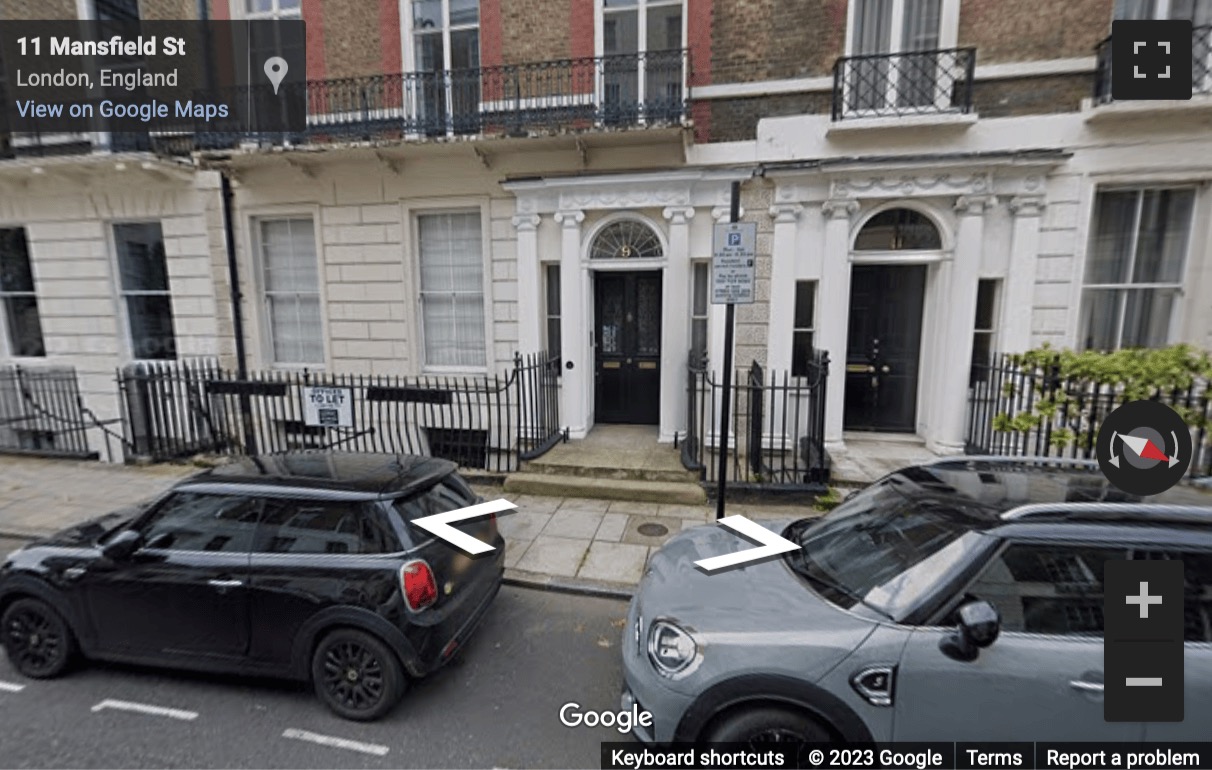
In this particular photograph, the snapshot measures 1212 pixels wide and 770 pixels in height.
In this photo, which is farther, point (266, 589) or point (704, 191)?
point (704, 191)

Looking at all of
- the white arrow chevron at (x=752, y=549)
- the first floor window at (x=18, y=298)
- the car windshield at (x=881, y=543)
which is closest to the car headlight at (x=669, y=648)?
the white arrow chevron at (x=752, y=549)

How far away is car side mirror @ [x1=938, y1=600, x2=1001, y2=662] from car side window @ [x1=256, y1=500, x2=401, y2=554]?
2.87m

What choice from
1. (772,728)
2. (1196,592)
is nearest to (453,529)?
(772,728)

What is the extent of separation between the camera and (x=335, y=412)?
6.85 meters

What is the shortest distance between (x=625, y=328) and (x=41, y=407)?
451 inches

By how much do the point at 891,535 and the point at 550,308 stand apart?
634 cm

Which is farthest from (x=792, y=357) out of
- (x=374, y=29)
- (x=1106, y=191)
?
(x=374, y=29)

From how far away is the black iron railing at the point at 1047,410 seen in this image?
18.6 ft

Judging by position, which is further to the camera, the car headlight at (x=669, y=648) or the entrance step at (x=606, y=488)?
the entrance step at (x=606, y=488)

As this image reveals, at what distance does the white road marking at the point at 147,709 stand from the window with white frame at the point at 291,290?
22.5 feet

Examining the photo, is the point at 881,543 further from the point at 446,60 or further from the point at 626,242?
the point at 446,60

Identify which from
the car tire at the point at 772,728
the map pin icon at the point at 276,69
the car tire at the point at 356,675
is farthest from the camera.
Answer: the map pin icon at the point at 276,69

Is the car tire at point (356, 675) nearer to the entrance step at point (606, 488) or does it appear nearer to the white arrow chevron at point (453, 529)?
the white arrow chevron at point (453, 529)

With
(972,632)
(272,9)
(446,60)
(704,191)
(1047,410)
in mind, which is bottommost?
(972,632)
